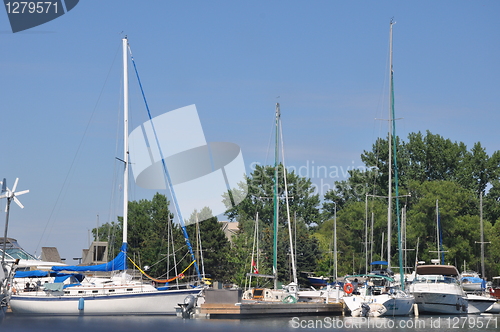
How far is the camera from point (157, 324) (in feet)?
136

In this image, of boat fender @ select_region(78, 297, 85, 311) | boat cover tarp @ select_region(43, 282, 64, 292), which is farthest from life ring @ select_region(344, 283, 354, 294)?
boat cover tarp @ select_region(43, 282, 64, 292)

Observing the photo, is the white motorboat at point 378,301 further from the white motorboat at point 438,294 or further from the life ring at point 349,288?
the white motorboat at point 438,294

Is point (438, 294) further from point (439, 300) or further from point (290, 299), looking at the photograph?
point (290, 299)

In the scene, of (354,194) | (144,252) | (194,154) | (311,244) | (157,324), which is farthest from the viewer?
(354,194)

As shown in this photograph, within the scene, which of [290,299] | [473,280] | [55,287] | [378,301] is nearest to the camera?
[378,301]

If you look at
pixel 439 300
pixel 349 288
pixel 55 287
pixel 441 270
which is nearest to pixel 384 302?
pixel 349 288

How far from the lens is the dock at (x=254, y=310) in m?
44.2

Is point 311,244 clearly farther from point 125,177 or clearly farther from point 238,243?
point 125,177

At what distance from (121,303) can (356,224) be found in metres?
55.7

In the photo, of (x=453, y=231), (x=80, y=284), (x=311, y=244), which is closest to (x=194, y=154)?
(x=80, y=284)

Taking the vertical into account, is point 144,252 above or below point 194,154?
below

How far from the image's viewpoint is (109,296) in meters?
46.6

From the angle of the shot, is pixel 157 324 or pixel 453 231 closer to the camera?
pixel 157 324

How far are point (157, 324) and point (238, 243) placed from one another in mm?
50629
